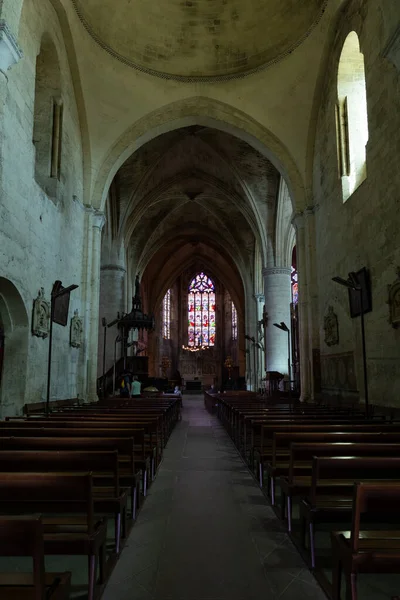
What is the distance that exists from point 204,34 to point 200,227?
16.8 m

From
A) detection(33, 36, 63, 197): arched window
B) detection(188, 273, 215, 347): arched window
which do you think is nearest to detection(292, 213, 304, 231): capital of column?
detection(33, 36, 63, 197): arched window

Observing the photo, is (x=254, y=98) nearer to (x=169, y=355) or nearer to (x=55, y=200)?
(x=55, y=200)

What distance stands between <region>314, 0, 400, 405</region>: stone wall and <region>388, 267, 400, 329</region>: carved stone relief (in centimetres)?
21

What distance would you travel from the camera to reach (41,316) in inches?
385

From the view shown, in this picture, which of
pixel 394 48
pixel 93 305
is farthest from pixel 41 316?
pixel 394 48

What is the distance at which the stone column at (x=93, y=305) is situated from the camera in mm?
13820

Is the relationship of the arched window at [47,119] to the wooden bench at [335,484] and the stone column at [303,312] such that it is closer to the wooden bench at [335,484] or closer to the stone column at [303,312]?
the stone column at [303,312]

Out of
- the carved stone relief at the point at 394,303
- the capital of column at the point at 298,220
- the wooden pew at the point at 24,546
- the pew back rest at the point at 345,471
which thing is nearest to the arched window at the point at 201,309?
the capital of column at the point at 298,220

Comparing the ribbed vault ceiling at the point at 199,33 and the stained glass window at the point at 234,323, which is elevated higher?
→ the ribbed vault ceiling at the point at 199,33

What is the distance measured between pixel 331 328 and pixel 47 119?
8.89 meters

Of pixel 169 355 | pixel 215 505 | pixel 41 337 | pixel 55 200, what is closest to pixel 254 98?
pixel 55 200

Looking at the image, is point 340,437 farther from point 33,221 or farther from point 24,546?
point 33,221

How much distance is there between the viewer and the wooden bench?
2.97 meters

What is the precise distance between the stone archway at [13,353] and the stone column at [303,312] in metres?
8.14
